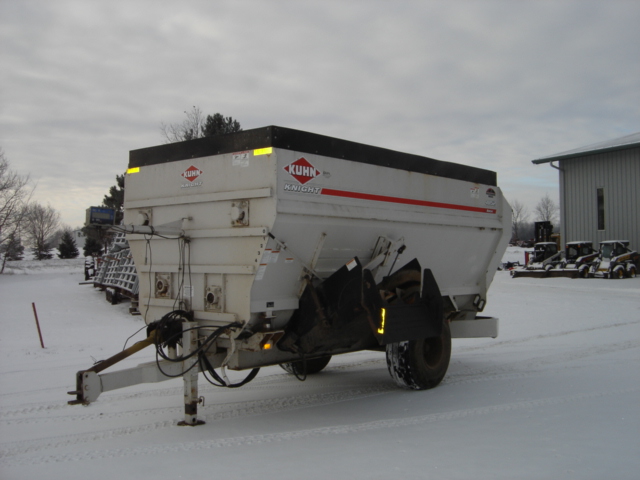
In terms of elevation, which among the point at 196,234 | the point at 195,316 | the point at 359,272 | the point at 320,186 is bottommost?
the point at 195,316

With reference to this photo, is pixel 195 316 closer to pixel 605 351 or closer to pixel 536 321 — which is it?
pixel 605 351

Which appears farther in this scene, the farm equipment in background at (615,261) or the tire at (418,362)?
the farm equipment in background at (615,261)

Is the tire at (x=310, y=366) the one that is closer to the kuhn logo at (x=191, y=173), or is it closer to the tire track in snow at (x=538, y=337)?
the tire track in snow at (x=538, y=337)

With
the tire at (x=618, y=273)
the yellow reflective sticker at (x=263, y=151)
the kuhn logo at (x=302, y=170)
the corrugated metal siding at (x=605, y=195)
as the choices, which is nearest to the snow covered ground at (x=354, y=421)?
the kuhn logo at (x=302, y=170)

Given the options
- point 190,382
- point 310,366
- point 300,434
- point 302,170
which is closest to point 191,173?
point 302,170

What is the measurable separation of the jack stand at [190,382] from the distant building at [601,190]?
23.1m

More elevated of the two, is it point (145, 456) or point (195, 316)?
point (195, 316)

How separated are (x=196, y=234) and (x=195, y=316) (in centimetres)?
79

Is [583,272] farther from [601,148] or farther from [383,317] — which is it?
[383,317]

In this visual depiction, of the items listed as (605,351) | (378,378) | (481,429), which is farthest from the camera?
(605,351)

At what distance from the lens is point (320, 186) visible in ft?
17.7

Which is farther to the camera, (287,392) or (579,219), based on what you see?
(579,219)

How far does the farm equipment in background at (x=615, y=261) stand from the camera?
2181 cm

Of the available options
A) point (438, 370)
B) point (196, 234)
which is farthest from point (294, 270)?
point (438, 370)
